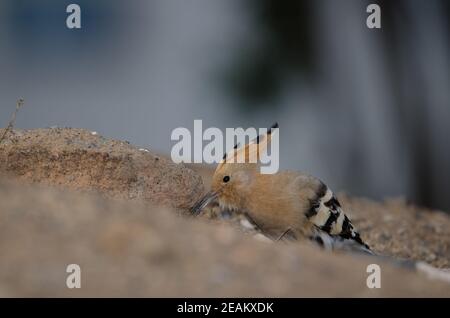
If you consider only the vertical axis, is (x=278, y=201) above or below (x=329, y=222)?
above

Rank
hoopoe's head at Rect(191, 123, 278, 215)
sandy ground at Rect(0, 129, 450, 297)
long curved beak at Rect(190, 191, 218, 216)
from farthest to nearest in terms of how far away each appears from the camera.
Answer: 1. hoopoe's head at Rect(191, 123, 278, 215)
2. long curved beak at Rect(190, 191, 218, 216)
3. sandy ground at Rect(0, 129, 450, 297)

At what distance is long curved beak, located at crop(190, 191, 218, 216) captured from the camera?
4029mm

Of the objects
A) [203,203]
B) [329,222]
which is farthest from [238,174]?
[329,222]

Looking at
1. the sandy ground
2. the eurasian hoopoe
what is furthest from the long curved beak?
the sandy ground

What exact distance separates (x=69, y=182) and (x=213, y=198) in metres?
0.73

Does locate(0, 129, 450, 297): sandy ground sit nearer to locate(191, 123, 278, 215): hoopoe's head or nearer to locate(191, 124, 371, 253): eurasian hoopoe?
locate(191, 124, 371, 253): eurasian hoopoe

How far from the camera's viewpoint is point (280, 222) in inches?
159

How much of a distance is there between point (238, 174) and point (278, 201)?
0.89 feet

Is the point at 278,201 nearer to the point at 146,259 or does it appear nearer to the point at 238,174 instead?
the point at 238,174

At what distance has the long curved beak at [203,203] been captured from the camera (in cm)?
403

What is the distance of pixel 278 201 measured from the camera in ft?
13.4

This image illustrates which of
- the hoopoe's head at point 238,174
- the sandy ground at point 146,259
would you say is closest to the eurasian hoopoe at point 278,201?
the hoopoe's head at point 238,174

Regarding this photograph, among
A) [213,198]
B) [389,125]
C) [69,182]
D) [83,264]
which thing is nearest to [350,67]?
[389,125]
